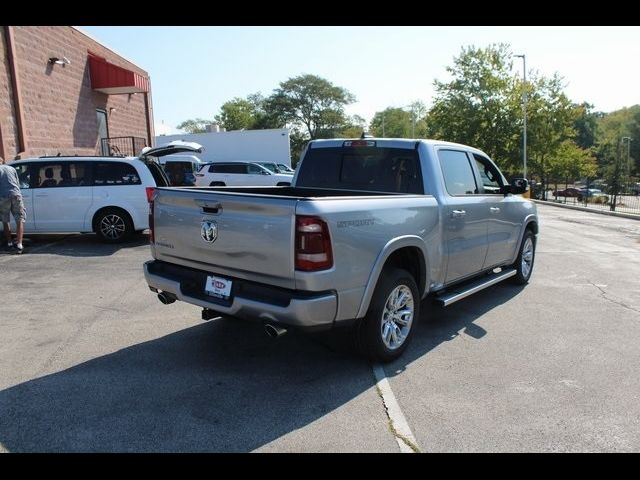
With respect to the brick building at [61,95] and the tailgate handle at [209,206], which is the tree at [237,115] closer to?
the brick building at [61,95]

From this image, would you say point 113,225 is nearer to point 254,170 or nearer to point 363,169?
point 363,169

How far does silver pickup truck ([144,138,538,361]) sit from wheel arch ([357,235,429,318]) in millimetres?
11

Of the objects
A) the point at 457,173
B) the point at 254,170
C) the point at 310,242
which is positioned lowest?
the point at 310,242

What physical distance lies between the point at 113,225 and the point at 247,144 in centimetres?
2187

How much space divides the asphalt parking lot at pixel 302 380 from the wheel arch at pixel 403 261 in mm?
655

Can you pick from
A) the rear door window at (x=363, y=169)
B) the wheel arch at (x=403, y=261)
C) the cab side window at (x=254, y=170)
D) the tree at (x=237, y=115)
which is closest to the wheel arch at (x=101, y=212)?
the rear door window at (x=363, y=169)

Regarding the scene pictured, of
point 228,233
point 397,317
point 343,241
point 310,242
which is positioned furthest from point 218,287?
point 397,317

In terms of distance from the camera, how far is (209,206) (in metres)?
3.91

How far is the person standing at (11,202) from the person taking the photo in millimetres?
8711

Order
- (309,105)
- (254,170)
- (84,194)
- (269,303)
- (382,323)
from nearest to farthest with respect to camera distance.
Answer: (269,303) → (382,323) → (84,194) → (254,170) → (309,105)

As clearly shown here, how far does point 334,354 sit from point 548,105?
40947 millimetres

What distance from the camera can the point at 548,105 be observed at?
39.0 meters

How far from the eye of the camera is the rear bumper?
3.37 m

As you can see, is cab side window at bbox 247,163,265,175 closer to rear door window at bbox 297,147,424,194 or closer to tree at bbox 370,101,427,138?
rear door window at bbox 297,147,424,194
